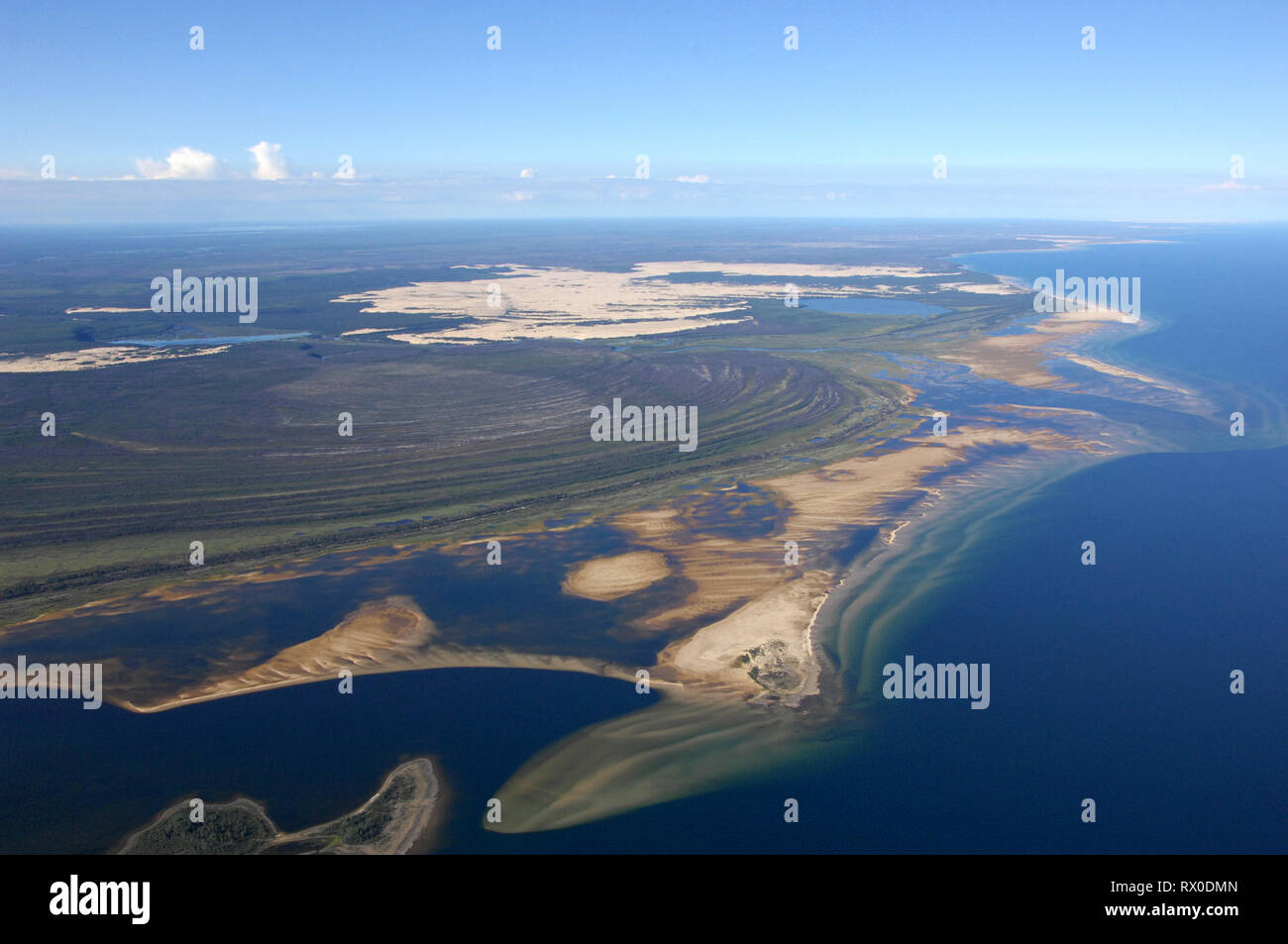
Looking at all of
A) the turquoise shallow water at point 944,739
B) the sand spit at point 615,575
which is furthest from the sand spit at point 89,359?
the sand spit at point 615,575

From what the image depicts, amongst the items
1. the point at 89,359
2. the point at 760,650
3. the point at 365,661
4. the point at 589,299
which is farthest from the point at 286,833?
the point at 589,299

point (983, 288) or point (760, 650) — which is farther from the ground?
point (983, 288)

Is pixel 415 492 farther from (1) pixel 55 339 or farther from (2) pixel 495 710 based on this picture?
(1) pixel 55 339

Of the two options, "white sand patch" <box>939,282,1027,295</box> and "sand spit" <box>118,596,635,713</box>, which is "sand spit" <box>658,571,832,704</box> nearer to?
"sand spit" <box>118,596,635,713</box>

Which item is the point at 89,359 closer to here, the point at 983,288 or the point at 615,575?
the point at 615,575

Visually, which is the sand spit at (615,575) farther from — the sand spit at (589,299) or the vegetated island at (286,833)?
the sand spit at (589,299)
